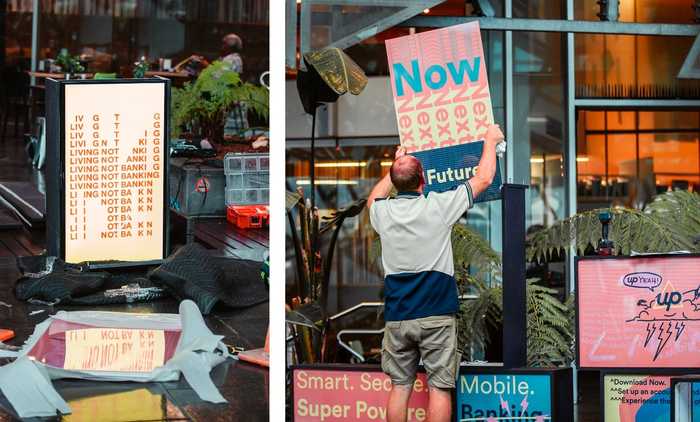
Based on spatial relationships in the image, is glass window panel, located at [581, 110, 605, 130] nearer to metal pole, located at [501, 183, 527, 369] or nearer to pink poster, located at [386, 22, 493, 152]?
pink poster, located at [386, 22, 493, 152]

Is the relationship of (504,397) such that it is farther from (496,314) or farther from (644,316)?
(496,314)

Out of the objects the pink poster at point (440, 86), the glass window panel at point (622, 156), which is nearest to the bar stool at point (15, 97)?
the pink poster at point (440, 86)

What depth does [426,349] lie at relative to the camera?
4934 mm

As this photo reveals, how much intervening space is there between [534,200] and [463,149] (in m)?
2.68

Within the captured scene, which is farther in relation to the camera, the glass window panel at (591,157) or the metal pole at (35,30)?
the glass window panel at (591,157)

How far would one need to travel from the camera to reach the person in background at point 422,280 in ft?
A: 16.1

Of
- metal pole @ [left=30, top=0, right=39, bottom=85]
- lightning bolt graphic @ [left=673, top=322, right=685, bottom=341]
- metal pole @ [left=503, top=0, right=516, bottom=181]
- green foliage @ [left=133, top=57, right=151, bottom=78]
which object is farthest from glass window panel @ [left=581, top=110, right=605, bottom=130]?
metal pole @ [left=30, top=0, right=39, bottom=85]

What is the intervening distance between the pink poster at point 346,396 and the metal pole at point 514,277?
0.43 m

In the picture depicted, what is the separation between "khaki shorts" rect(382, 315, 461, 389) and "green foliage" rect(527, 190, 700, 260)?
155 cm

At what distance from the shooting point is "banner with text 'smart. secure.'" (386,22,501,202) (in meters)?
5.48

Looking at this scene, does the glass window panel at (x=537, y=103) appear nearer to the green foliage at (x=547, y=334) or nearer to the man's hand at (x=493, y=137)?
the green foliage at (x=547, y=334)

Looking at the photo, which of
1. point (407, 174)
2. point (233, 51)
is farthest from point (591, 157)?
point (233, 51)

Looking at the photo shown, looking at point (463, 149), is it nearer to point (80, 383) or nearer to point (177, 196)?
point (177, 196)

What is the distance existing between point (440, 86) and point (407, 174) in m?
0.79
